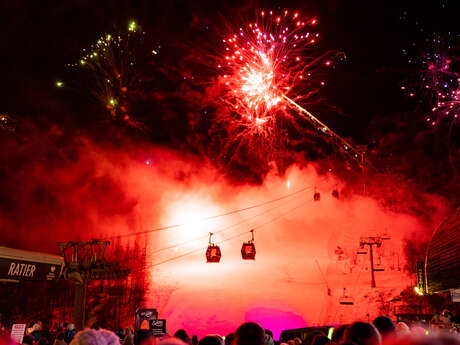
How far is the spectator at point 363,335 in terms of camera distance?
2.52 metres

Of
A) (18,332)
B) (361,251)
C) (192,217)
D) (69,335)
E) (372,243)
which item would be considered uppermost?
(192,217)

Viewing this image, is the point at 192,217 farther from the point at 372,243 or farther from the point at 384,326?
the point at 384,326

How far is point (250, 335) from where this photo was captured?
231 centimetres

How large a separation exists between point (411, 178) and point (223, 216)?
829cm

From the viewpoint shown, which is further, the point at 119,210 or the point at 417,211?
the point at 119,210

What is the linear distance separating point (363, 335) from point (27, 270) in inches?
349

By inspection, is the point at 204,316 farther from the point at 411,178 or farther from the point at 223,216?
the point at 411,178

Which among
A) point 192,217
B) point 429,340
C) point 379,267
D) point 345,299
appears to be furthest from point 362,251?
point 429,340

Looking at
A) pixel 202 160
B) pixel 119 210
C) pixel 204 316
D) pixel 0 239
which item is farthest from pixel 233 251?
pixel 0 239

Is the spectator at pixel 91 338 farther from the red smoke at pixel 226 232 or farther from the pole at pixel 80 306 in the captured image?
the red smoke at pixel 226 232

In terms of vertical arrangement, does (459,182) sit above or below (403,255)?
above

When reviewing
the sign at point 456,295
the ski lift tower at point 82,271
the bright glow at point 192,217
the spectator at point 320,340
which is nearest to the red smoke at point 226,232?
the bright glow at point 192,217

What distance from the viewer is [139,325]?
655 centimetres

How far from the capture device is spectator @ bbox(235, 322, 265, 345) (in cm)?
229
